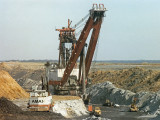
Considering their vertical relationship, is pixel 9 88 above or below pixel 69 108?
above

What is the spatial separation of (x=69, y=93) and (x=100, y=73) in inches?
1272

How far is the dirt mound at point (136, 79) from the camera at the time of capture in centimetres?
7081

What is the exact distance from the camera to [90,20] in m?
57.7

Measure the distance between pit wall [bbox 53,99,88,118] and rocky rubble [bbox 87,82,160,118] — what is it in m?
9.94

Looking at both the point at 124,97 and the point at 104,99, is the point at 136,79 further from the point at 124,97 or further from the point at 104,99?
the point at 124,97

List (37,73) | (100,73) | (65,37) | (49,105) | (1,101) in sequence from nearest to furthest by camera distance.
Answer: (1,101) < (49,105) < (65,37) < (100,73) < (37,73)

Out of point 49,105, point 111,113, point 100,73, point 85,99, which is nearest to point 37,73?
point 100,73

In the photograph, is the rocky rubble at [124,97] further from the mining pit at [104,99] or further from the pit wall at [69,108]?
the pit wall at [69,108]

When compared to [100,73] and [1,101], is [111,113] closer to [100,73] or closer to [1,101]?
[1,101]

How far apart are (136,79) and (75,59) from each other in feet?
66.0

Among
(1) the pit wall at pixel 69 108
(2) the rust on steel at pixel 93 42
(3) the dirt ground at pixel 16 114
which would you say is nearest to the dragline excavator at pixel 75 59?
(2) the rust on steel at pixel 93 42

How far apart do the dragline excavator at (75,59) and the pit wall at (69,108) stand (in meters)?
9.41

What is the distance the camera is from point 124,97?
6391 cm

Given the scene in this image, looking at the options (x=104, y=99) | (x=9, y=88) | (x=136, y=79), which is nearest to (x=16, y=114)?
(x=9, y=88)
